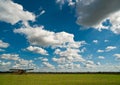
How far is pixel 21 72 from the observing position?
108 metres
